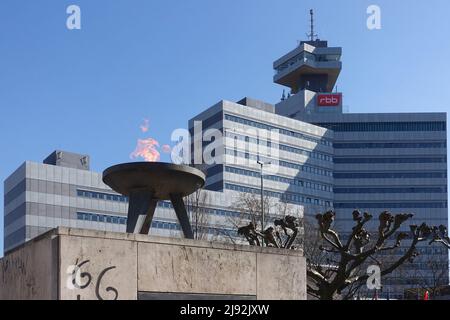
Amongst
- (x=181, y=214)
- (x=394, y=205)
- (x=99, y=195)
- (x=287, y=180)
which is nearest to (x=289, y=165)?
(x=287, y=180)

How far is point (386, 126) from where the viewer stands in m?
125

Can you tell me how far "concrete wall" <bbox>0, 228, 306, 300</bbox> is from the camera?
974 centimetres

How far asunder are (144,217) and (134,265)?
10.6 ft

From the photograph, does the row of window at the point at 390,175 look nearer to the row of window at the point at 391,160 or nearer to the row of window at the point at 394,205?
the row of window at the point at 391,160

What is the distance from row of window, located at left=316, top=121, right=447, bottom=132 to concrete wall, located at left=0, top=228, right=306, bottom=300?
377 feet

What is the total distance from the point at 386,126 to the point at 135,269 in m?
119


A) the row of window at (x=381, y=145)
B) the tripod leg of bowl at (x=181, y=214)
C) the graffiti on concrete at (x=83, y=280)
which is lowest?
the graffiti on concrete at (x=83, y=280)

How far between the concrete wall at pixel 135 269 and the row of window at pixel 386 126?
114871 millimetres

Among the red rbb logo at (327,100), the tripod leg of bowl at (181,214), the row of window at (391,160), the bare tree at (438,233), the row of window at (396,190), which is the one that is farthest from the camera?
the red rbb logo at (327,100)

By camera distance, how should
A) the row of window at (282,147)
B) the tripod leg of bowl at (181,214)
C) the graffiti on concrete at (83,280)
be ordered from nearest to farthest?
the graffiti on concrete at (83,280), the tripod leg of bowl at (181,214), the row of window at (282,147)

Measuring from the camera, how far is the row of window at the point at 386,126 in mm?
123312

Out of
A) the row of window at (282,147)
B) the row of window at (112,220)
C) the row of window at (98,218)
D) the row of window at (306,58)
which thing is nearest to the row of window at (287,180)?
the row of window at (282,147)
